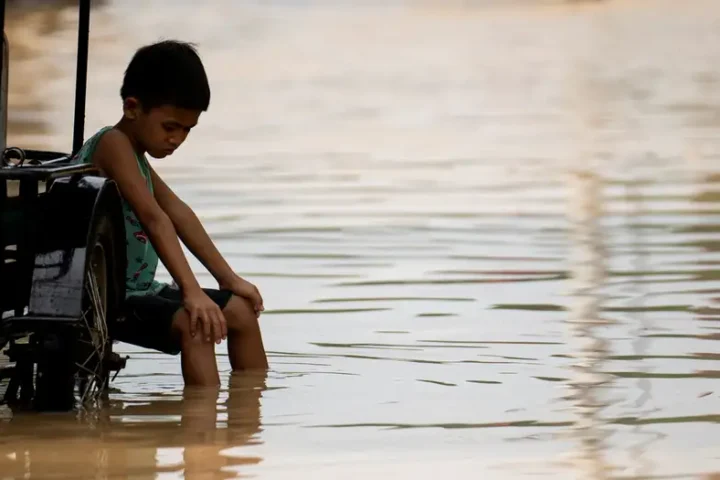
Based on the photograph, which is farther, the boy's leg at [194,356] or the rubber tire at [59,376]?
the boy's leg at [194,356]

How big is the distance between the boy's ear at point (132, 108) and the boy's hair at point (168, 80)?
16mm

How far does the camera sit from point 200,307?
5.97 metres

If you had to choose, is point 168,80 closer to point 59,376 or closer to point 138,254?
point 138,254

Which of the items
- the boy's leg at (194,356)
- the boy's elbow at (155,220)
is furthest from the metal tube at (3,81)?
the boy's leg at (194,356)

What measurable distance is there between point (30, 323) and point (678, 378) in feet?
7.08

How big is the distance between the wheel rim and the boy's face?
0.40m

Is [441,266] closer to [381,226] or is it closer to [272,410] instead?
[381,226]

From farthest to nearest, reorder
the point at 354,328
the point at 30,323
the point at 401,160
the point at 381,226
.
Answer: the point at 401,160 → the point at 381,226 → the point at 354,328 → the point at 30,323

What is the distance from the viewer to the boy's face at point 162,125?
5992 millimetres

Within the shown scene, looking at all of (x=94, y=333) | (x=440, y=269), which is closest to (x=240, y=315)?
(x=94, y=333)

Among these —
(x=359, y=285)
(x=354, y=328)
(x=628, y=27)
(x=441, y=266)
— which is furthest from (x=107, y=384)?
(x=628, y=27)

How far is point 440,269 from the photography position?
9.31 m

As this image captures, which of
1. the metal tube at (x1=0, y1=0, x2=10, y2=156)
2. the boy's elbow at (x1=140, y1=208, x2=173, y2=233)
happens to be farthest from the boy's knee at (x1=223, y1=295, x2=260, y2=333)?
the metal tube at (x1=0, y1=0, x2=10, y2=156)

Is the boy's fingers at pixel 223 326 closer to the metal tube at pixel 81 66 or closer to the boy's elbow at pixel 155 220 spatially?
the boy's elbow at pixel 155 220
